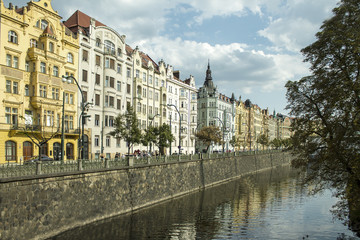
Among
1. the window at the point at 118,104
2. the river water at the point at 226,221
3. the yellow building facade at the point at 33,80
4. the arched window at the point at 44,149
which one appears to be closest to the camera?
the river water at the point at 226,221

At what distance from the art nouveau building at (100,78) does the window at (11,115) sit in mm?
9868

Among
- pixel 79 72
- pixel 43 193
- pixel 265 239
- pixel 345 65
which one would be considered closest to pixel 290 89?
pixel 345 65

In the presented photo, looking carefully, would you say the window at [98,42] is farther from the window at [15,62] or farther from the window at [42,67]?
the window at [15,62]

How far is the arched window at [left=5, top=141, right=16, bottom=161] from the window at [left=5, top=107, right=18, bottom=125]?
231 centimetres

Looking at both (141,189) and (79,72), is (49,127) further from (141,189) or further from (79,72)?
(141,189)

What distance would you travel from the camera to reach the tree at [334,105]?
53.5 feet

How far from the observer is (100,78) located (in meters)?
51.2

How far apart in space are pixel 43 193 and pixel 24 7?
27.5 meters

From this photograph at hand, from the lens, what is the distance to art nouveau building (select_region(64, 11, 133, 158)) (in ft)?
159

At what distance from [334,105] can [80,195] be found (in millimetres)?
16579

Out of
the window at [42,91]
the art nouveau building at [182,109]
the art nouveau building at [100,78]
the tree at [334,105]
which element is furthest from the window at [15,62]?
the art nouveau building at [182,109]

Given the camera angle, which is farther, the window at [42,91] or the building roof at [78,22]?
the building roof at [78,22]

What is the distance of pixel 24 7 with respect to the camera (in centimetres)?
3891

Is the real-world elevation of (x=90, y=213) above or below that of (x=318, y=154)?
below
